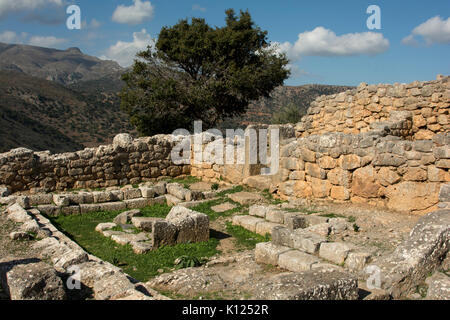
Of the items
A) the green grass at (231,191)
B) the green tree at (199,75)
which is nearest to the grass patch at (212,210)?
the green grass at (231,191)

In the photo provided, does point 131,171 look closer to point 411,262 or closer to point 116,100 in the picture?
point 411,262

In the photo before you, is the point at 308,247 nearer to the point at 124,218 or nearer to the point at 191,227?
the point at 191,227

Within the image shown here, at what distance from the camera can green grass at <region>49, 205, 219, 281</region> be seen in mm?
6719

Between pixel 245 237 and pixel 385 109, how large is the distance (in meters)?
6.72

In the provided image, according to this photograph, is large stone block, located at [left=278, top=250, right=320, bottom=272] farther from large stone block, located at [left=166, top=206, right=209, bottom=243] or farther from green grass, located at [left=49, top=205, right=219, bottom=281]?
large stone block, located at [left=166, top=206, right=209, bottom=243]

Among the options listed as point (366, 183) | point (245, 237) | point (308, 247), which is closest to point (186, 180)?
point (245, 237)

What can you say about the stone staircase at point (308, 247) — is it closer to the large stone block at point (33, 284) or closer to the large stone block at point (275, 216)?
the large stone block at point (275, 216)

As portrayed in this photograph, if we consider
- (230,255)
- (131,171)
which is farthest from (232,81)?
(230,255)

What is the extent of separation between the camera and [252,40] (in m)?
23.7

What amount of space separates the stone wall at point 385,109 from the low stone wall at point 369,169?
2.35 metres

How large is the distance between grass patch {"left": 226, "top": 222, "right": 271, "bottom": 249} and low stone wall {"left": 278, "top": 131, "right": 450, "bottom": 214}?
2095 millimetres

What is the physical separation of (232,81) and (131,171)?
974cm

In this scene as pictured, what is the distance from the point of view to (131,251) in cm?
760

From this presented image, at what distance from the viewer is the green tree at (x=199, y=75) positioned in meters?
22.0
